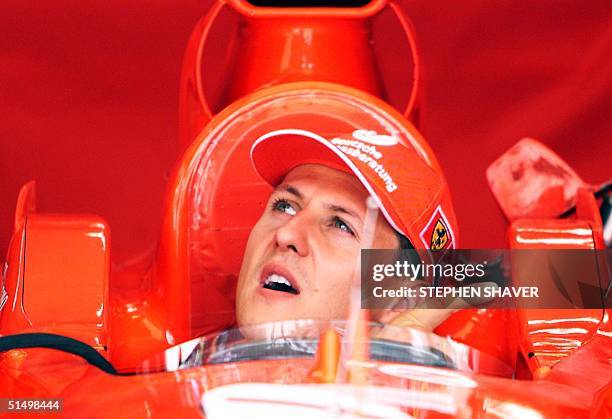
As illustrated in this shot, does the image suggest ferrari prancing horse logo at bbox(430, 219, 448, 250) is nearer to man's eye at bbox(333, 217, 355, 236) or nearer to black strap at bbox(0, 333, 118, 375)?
man's eye at bbox(333, 217, 355, 236)

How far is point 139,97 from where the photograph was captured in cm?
177

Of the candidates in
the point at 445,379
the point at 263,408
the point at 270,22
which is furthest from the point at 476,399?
the point at 270,22

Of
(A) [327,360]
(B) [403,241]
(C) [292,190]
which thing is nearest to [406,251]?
(B) [403,241]

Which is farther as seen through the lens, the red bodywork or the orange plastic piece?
the red bodywork

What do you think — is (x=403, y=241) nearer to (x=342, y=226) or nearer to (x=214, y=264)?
(x=342, y=226)

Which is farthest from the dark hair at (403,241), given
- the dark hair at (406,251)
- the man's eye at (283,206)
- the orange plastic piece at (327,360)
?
the orange plastic piece at (327,360)

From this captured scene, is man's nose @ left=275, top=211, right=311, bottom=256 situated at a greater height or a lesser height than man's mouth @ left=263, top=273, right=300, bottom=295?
greater

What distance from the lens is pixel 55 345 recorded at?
97cm

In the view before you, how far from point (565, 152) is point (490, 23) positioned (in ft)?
0.77

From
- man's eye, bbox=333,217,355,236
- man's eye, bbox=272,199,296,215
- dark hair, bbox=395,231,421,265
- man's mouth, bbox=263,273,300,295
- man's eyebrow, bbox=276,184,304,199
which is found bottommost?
man's mouth, bbox=263,273,300,295

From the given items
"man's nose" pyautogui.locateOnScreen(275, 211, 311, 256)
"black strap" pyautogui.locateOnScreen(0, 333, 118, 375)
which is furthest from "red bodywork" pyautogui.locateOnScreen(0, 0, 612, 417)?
"man's nose" pyautogui.locateOnScreen(275, 211, 311, 256)

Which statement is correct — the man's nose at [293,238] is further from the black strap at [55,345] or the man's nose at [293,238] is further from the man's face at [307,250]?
the black strap at [55,345]

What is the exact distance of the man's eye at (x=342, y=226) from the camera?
112 centimetres

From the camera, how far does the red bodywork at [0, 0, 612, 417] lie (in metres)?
1.12
